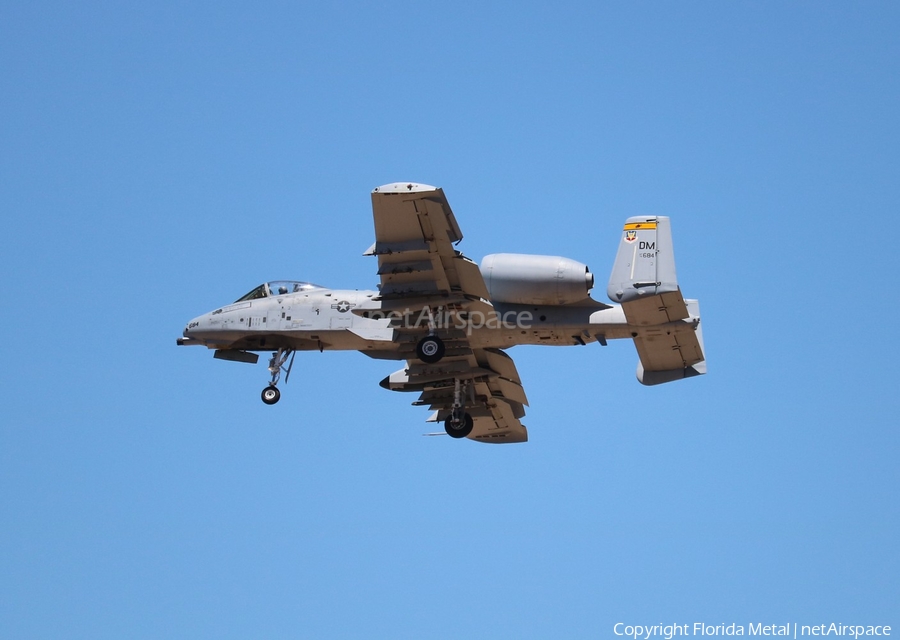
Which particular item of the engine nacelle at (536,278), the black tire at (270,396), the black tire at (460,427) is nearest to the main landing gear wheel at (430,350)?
Result: the engine nacelle at (536,278)

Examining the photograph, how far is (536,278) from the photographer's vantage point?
32.7 meters

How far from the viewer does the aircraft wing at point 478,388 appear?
3731 centimetres

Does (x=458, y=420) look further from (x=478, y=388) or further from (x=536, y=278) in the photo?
(x=536, y=278)

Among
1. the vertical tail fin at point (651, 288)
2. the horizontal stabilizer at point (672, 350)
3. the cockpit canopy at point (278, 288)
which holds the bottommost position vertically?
the horizontal stabilizer at point (672, 350)

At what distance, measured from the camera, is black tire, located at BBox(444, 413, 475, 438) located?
123ft

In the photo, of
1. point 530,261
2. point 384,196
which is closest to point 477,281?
point 530,261

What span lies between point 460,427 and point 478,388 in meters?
1.73

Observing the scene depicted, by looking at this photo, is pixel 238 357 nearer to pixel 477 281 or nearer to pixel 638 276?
pixel 477 281

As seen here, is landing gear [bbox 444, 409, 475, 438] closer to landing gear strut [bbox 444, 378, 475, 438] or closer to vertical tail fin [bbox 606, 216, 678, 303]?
landing gear strut [bbox 444, 378, 475, 438]

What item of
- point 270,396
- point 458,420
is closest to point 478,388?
point 458,420

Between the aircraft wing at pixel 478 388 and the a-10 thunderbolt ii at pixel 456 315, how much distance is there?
4 centimetres

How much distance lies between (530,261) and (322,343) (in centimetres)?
752

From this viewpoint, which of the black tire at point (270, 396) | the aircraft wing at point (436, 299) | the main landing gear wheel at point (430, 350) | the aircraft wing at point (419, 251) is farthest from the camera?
the black tire at point (270, 396)

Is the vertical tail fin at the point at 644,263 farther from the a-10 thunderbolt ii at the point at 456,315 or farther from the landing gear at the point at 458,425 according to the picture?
the landing gear at the point at 458,425
